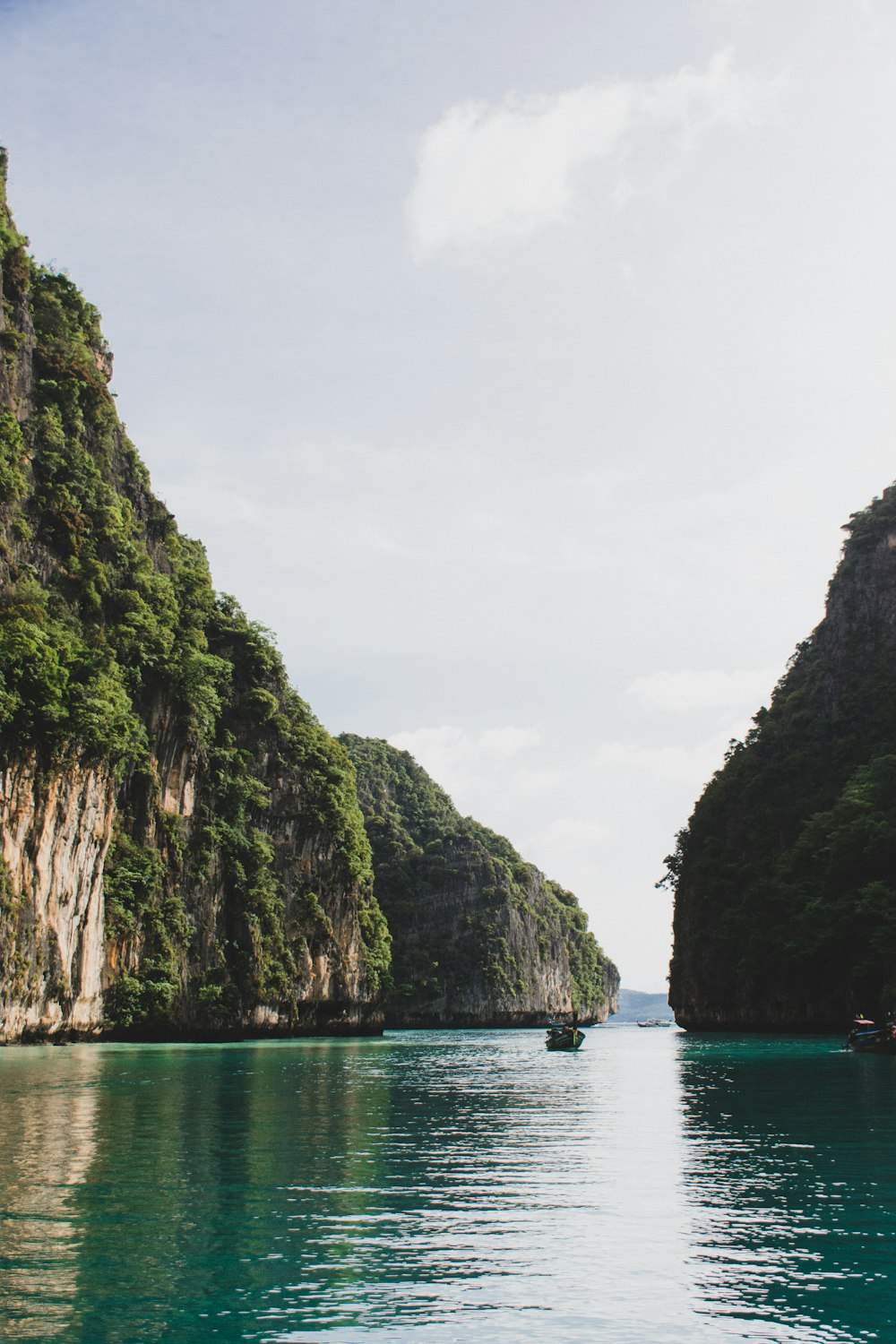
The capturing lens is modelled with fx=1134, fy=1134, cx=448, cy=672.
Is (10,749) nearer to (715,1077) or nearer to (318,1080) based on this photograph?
(318,1080)

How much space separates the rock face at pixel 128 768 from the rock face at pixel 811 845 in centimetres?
2519

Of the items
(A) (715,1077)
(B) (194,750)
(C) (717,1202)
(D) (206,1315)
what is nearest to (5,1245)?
(D) (206,1315)

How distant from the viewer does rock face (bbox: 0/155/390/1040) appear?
39.0 m

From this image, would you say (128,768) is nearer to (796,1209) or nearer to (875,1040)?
(875,1040)

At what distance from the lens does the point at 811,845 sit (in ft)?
209

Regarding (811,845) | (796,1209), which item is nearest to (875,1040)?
(811,845)

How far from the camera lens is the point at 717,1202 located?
513 inches

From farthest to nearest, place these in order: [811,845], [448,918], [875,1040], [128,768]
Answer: [448,918] → [811,845] → [128,768] → [875,1040]

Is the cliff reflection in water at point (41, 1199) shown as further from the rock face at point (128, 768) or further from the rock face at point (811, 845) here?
the rock face at point (811, 845)

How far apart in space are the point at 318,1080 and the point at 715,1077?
1170cm

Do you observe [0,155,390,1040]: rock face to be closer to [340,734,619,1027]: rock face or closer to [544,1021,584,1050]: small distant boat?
[544,1021,584,1050]: small distant boat

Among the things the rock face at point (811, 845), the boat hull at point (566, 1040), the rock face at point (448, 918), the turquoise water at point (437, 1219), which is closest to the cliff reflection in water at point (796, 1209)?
the turquoise water at point (437, 1219)

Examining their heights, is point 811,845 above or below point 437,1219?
above

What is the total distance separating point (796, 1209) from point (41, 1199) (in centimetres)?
815
